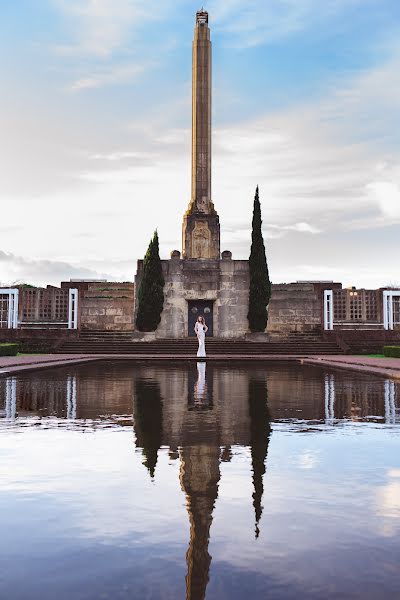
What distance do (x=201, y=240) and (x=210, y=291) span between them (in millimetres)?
3088

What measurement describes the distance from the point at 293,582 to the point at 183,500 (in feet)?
6.12

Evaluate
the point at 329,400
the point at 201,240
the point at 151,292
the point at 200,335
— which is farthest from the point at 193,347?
the point at 329,400

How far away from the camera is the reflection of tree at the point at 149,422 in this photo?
7262mm

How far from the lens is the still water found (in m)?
3.53

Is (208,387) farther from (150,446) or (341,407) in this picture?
(150,446)

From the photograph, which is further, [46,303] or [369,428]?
[46,303]

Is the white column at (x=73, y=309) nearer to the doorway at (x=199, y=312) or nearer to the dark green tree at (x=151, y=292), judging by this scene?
the dark green tree at (x=151, y=292)

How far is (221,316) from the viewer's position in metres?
40.1

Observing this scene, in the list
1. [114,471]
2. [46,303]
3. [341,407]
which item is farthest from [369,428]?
[46,303]

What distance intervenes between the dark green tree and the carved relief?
2.41 meters

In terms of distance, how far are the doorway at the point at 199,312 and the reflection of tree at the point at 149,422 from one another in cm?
2502

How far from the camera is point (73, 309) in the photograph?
42219 millimetres

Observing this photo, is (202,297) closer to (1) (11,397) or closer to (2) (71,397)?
(2) (71,397)

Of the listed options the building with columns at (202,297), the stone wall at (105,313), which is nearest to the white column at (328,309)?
the building with columns at (202,297)
